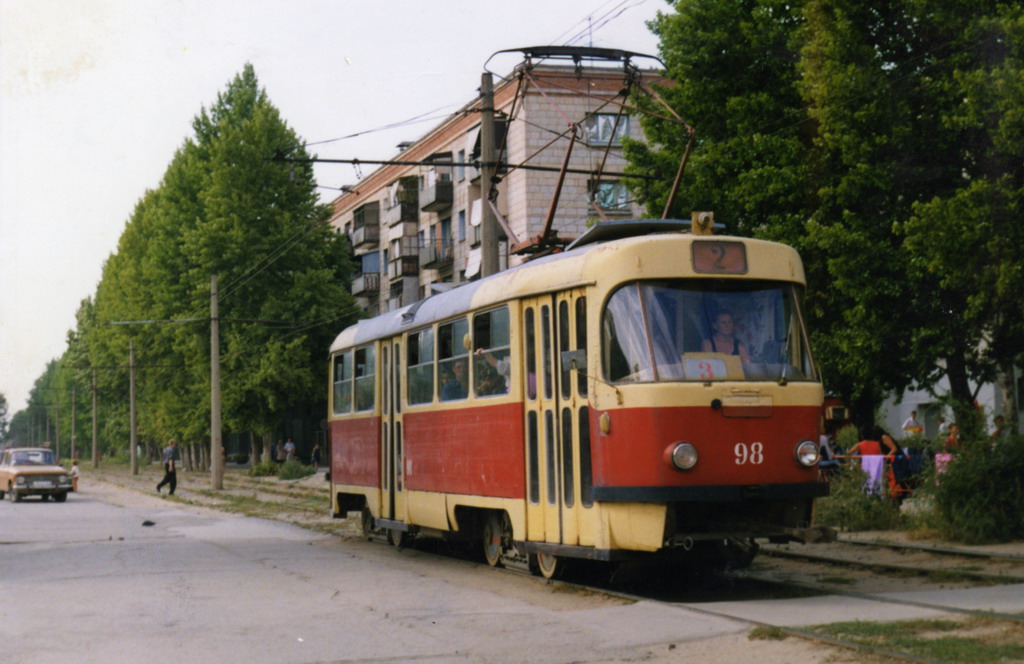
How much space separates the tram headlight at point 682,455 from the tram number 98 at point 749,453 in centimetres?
40

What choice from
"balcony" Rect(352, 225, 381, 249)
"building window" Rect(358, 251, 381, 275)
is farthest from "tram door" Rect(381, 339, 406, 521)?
"balcony" Rect(352, 225, 381, 249)

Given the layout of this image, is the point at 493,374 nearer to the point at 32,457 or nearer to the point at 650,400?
the point at 650,400

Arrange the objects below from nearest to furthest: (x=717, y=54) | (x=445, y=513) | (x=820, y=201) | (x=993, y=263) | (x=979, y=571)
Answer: (x=979, y=571) → (x=445, y=513) → (x=993, y=263) → (x=820, y=201) → (x=717, y=54)

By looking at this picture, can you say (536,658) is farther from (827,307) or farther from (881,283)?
(827,307)

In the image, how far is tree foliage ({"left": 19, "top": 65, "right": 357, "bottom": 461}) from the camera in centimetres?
5669

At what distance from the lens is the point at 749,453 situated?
12.1 m

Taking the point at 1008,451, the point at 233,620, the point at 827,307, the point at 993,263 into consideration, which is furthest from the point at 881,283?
the point at 233,620

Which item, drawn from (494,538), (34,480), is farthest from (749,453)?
(34,480)

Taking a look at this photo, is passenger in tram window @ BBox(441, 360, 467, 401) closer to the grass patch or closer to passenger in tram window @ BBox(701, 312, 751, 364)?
passenger in tram window @ BBox(701, 312, 751, 364)

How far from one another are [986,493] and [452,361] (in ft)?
20.8

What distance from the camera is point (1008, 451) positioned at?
16328mm

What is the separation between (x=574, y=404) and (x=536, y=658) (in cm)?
397

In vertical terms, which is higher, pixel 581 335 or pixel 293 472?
pixel 581 335

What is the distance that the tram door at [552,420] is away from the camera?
12.9 meters
